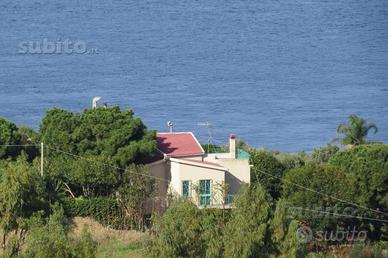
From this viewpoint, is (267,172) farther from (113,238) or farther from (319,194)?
(113,238)

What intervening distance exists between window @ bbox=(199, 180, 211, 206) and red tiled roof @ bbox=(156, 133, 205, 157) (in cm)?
179

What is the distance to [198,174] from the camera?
42844mm

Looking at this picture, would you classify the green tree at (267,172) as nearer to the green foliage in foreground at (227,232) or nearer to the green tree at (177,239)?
the green foliage in foreground at (227,232)

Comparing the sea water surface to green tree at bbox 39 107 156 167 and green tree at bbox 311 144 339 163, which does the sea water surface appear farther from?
green tree at bbox 39 107 156 167

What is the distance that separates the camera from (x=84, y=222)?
40.6 meters

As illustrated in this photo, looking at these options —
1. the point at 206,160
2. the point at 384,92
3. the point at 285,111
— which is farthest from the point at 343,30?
the point at 206,160

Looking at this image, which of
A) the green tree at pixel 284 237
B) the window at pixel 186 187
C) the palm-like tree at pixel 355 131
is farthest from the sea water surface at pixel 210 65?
the green tree at pixel 284 237

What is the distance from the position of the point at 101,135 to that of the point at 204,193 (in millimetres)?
4237

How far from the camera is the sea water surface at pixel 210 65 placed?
243ft

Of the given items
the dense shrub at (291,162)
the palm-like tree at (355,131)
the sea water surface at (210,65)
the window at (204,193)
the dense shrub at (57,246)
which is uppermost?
the sea water surface at (210,65)

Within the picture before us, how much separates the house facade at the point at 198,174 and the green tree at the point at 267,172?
1.21ft

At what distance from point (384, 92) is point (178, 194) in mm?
45139

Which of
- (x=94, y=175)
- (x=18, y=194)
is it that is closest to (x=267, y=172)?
(x=94, y=175)

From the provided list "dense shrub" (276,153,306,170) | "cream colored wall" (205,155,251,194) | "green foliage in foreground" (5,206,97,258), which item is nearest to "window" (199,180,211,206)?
"cream colored wall" (205,155,251,194)
